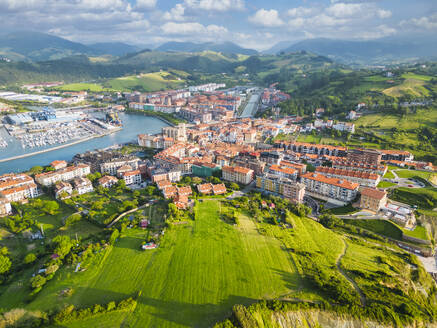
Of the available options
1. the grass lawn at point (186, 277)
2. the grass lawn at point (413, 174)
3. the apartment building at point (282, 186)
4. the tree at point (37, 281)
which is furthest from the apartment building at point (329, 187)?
the tree at point (37, 281)

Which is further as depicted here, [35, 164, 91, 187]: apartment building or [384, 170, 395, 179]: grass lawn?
[384, 170, 395, 179]: grass lawn

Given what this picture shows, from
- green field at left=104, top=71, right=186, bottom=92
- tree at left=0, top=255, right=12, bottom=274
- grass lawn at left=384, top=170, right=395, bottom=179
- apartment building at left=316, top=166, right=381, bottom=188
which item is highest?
green field at left=104, top=71, right=186, bottom=92

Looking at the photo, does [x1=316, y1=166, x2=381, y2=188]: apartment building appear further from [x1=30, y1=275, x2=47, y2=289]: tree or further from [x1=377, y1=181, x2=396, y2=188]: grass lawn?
[x1=30, y1=275, x2=47, y2=289]: tree

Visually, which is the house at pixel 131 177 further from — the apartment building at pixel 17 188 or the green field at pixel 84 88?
the green field at pixel 84 88

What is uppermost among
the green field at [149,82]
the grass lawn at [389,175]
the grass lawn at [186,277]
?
the green field at [149,82]

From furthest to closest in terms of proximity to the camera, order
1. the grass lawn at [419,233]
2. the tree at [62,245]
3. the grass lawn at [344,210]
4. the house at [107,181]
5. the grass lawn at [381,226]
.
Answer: the house at [107,181], the grass lawn at [344,210], the grass lawn at [381,226], the grass lawn at [419,233], the tree at [62,245]

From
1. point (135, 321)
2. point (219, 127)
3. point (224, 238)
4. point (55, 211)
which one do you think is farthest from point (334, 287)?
point (219, 127)

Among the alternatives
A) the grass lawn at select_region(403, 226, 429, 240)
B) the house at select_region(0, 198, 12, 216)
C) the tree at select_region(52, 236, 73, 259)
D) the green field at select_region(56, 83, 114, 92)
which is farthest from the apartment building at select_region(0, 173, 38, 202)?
the green field at select_region(56, 83, 114, 92)

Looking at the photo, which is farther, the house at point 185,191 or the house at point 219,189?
the house at point 219,189
